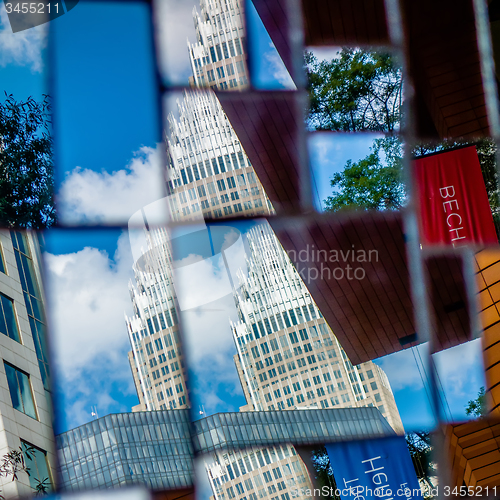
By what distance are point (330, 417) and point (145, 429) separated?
1.86 meters

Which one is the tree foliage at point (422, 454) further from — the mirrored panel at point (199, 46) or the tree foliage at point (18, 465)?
the mirrored panel at point (199, 46)

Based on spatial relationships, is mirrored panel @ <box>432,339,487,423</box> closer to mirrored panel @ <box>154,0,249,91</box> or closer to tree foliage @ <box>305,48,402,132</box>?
tree foliage @ <box>305,48,402,132</box>

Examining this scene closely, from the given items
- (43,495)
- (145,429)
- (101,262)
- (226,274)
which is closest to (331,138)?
(226,274)

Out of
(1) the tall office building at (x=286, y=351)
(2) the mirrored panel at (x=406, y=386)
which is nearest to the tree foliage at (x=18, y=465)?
(1) the tall office building at (x=286, y=351)

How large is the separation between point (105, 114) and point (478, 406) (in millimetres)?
4973

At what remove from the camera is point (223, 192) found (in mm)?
6750

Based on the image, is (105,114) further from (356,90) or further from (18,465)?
(18,465)

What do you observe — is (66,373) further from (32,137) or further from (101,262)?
(32,137)

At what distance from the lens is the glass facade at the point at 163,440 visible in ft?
19.8

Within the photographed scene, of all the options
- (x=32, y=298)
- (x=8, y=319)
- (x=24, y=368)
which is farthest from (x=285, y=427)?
(x=8, y=319)

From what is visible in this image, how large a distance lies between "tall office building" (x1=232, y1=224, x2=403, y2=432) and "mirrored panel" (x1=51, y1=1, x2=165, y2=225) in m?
1.33

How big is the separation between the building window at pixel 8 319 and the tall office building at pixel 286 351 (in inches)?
91.5

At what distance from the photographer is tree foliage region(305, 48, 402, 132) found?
288 inches

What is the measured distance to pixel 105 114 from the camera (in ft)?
21.7
